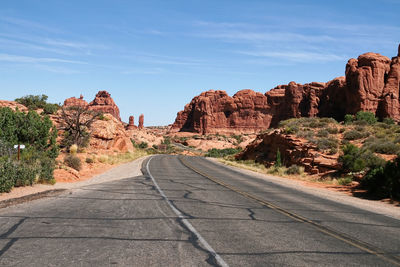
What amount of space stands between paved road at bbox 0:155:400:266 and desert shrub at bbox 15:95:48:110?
35.2 metres

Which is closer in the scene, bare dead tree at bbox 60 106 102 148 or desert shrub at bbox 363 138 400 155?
desert shrub at bbox 363 138 400 155

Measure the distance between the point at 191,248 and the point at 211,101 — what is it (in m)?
142

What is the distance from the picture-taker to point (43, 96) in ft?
150

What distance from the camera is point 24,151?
65.2 ft

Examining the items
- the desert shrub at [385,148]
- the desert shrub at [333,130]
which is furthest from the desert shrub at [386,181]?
the desert shrub at [333,130]

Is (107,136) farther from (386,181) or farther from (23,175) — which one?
(386,181)

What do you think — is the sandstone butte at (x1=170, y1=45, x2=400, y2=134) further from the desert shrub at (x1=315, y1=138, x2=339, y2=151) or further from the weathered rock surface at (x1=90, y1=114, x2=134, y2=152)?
the weathered rock surface at (x1=90, y1=114, x2=134, y2=152)

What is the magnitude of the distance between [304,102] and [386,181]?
302ft

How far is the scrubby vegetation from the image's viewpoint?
12.1m

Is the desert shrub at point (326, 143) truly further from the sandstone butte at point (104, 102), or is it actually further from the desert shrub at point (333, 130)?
the sandstone butte at point (104, 102)

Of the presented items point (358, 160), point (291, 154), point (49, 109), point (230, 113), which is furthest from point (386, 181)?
point (230, 113)

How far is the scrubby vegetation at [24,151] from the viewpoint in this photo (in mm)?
12070

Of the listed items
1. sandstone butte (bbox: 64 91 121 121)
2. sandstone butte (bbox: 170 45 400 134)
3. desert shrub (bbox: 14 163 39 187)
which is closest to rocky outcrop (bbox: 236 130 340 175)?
desert shrub (bbox: 14 163 39 187)

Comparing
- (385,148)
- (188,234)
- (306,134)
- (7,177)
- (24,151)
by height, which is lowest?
(188,234)
